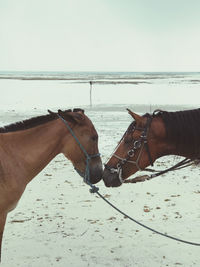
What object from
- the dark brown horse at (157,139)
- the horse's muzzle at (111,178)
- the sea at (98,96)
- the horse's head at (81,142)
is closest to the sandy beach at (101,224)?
the horse's muzzle at (111,178)

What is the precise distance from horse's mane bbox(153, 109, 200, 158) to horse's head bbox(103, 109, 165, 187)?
0.33 ft

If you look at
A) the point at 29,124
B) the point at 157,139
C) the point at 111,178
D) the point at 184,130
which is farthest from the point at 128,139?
the point at 29,124

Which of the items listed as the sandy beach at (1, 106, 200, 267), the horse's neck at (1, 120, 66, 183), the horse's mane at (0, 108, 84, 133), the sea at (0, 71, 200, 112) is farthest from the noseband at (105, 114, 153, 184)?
the sea at (0, 71, 200, 112)

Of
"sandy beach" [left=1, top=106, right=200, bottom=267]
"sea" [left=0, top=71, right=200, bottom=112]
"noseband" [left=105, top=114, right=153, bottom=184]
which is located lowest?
"sea" [left=0, top=71, right=200, bottom=112]

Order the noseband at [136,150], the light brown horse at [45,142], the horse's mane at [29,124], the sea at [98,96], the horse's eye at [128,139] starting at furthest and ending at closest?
the sea at [98,96] → the horse's mane at [29,124] → the light brown horse at [45,142] → the horse's eye at [128,139] → the noseband at [136,150]

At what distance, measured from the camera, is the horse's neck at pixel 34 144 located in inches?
167

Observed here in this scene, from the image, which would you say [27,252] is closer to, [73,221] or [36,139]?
[73,221]

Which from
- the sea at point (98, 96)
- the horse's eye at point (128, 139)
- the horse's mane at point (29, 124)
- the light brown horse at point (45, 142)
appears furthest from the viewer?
the sea at point (98, 96)

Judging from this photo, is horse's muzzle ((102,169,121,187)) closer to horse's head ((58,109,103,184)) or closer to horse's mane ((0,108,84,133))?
horse's head ((58,109,103,184))

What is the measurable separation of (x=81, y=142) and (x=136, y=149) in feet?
2.41

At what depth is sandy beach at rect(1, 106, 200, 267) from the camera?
16.8ft

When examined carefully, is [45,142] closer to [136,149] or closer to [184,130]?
[136,149]

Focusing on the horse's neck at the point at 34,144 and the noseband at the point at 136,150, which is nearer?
the noseband at the point at 136,150

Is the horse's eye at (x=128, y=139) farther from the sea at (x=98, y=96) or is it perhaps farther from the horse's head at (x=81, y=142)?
the sea at (x=98, y=96)
